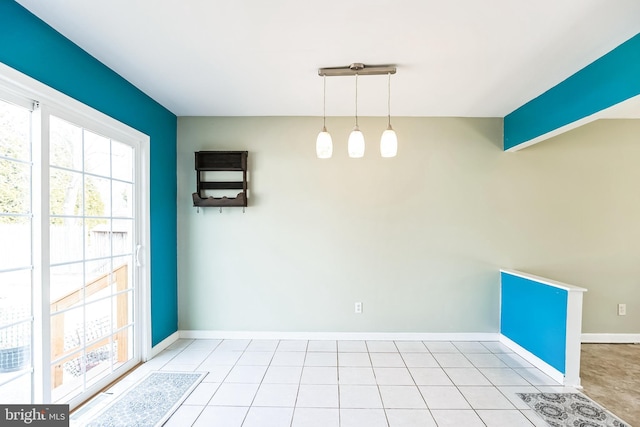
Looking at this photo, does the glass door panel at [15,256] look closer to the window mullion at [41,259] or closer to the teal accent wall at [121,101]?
the window mullion at [41,259]

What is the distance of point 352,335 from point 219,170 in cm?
243

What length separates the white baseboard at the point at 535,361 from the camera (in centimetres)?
259

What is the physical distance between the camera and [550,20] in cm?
180

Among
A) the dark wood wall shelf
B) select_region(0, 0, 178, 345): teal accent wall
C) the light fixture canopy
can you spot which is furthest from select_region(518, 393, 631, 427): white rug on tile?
select_region(0, 0, 178, 345): teal accent wall

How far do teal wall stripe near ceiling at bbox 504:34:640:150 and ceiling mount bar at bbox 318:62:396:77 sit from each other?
1453 millimetres

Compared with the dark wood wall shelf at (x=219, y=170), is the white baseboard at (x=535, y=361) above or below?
below

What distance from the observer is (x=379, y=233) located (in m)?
3.50

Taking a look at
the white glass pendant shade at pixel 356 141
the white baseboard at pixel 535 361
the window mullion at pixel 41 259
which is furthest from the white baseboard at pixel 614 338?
the window mullion at pixel 41 259

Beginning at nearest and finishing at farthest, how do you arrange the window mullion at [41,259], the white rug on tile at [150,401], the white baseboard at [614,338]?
the window mullion at [41,259] → the white rug on tile at [150,401] → the white baseboard at [614,338]

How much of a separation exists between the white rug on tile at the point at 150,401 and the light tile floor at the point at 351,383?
0.27 ft

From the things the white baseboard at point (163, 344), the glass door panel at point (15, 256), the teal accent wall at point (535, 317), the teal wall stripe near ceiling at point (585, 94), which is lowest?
the white baseboard at point (163, 344)

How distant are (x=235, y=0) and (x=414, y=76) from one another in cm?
152

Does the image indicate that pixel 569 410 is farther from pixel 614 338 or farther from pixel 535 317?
pixel 614 338

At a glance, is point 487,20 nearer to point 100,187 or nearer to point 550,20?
point 550,20
